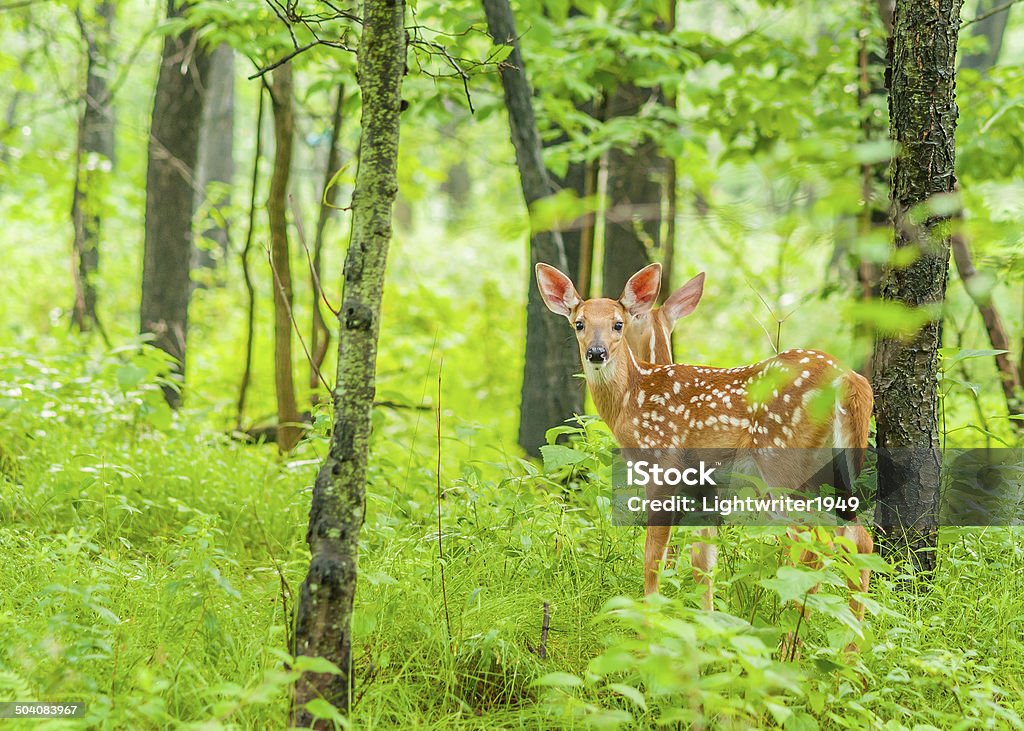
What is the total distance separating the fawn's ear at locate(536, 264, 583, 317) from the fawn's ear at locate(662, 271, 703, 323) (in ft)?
1.76

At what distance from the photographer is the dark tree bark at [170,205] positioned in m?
7.30

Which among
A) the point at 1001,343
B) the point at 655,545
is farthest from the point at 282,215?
the point at 1001,343

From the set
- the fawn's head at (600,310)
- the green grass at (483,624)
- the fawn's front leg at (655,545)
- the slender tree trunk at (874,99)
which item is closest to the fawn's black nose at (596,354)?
the fawn's head at (600,310)

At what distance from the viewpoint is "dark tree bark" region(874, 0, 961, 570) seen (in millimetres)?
3471

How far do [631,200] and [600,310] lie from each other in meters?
3.87

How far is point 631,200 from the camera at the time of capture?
7219mm

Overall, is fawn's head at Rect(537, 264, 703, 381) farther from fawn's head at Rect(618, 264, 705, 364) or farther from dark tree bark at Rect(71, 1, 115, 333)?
dark tree bark at Rect(71, 1, 115, 333)

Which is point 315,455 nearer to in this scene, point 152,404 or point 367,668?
point 152,404

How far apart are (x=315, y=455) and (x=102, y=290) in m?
10.6

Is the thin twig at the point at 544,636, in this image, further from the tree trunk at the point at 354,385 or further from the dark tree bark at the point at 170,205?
the dark tree bark at the point at 170,205

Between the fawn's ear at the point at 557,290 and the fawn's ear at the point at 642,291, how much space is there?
211 millimetres

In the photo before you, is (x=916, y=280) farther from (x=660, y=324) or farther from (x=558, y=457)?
(x=558, y=457)

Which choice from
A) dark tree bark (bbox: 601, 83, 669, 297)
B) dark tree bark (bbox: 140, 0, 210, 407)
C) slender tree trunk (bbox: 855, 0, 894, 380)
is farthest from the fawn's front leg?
dark tree bark (bbox: 140, 0, 210, 407)

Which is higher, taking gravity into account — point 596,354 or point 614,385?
point 596,354
